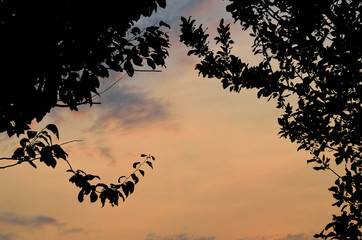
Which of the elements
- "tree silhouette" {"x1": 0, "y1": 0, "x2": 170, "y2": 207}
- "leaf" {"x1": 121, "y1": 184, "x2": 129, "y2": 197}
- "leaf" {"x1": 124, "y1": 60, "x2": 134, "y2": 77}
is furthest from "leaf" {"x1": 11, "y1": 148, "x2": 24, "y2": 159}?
"leaf" {"x1": 124, "y1": 60, "x2": 134, "y2": 77}

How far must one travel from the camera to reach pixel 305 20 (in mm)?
6168

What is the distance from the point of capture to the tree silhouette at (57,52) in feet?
10.8

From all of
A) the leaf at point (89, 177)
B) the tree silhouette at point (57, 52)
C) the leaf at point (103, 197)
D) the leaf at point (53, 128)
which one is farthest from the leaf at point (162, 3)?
the leaf at point (103, 197)

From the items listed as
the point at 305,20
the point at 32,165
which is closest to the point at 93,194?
the point at 32,165

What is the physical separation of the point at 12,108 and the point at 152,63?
173 centimetres

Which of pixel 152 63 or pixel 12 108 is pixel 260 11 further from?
pixel 12 108

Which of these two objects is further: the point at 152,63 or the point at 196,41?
the point at 196,41

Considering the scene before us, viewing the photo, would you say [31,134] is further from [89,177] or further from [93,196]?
[93,196]

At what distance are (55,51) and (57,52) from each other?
0.08ft

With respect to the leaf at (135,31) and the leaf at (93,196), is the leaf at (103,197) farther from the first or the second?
the leaf at (135,31)

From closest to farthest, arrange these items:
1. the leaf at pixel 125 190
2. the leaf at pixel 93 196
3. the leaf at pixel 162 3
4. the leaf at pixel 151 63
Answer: the leaf at pixel 162 3 → the leaf at pixel 151 63 → the leaf at pixel 93 196 → the leaf at pixel 125 190

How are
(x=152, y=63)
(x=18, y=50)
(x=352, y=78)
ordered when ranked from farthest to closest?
(x=352, y=78) → (x=152, y=63) → (x=18, y=50)

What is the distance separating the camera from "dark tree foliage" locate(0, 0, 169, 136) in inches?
129

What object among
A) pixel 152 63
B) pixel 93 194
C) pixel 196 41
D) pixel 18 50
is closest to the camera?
pixel 18 50
